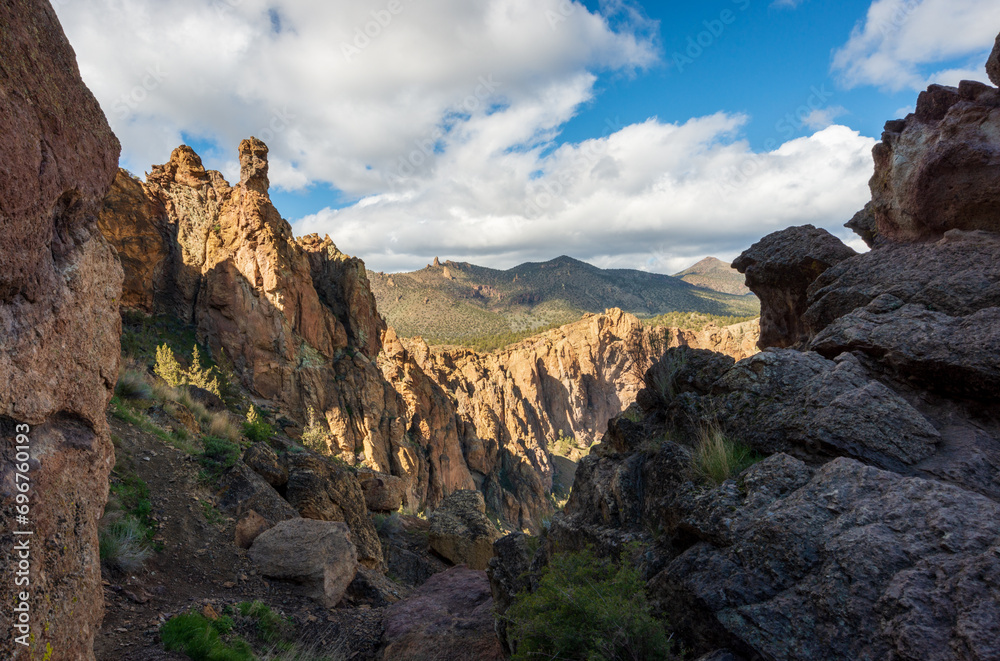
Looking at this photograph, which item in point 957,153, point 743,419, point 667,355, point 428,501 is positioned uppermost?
point 957,153

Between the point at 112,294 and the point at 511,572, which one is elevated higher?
the point at 112,294

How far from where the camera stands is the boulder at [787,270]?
7.94m

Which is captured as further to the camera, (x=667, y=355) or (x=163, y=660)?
(x=667, y=355)

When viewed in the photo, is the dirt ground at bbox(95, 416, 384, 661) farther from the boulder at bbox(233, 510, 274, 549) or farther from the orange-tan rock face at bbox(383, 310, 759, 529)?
the orange-tan rock face at bbox(383, 310, 759, 529)

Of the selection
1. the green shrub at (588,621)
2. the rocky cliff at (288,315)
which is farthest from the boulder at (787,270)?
the rocky cliff at (288,315)

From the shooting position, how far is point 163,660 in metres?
4.20

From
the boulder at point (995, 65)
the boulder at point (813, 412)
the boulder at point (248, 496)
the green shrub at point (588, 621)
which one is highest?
the boulder at point (995, 65)

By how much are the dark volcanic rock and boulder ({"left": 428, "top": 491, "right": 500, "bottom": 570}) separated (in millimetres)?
9202

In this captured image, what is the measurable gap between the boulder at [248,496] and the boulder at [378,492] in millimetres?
5495

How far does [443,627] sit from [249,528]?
12.5 feet

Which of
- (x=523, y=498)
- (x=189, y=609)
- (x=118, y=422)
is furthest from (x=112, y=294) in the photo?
(x=523, y=498)

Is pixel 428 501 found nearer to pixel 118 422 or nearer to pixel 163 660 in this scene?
pixel 118 422

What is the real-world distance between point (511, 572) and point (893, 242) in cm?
731

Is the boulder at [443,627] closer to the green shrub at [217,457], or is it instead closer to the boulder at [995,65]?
the green shrub at [217,457]
